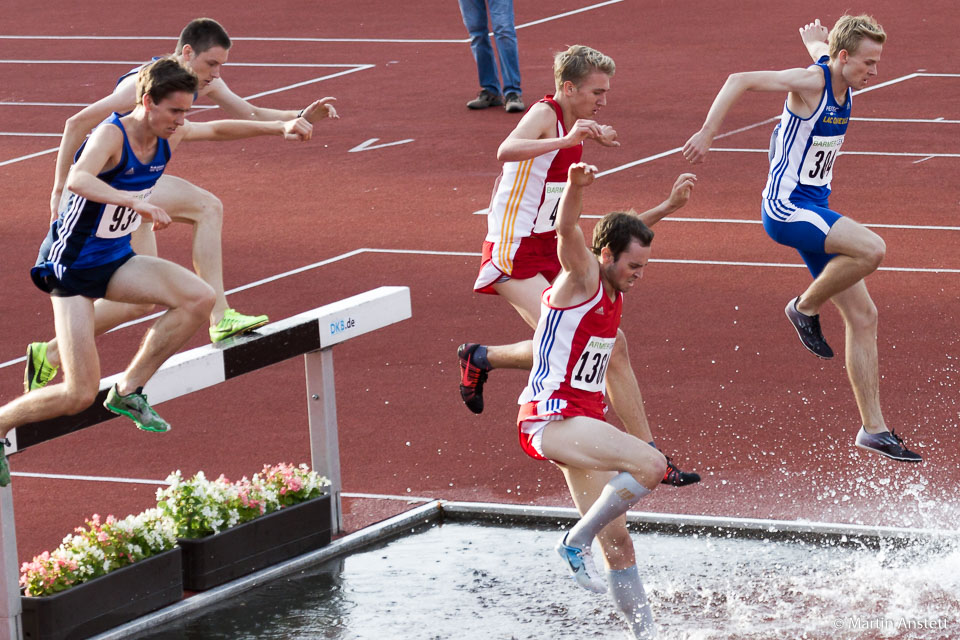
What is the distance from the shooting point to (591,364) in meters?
6.50

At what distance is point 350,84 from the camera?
2058cm

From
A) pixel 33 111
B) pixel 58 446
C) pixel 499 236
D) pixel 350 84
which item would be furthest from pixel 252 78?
pixel 499 236

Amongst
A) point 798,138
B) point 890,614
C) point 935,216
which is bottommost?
point 890,614

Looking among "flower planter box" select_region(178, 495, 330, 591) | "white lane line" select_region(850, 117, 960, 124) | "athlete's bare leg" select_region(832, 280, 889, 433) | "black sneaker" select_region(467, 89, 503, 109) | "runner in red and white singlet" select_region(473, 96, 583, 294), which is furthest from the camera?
"black sneaker" select_region(467, 89, 503, 109)

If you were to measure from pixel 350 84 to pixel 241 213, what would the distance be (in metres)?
5.86

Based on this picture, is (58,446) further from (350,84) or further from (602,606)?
(350,84)

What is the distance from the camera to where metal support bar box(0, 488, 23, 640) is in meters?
6.49

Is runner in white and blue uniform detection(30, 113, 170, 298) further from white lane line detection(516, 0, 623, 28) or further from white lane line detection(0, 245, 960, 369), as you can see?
white lane line detection(516, 0, 623, 28)

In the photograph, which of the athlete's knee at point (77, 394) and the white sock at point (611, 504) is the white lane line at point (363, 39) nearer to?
the athlete's knee at point (77, 394)

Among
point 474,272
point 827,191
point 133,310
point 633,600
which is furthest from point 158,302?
point 474,272

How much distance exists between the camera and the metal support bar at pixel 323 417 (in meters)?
8.30

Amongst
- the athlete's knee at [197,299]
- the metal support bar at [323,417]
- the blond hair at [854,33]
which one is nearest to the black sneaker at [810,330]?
the blond hair at [854,33]

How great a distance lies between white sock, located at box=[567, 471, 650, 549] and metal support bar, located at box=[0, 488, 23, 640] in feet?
7.52

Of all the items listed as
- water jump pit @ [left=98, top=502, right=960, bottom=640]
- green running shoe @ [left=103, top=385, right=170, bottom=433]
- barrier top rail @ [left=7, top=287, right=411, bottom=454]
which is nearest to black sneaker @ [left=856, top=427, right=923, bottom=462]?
water jump pit @ [left=98, top=502, right=960, bottom=640]
